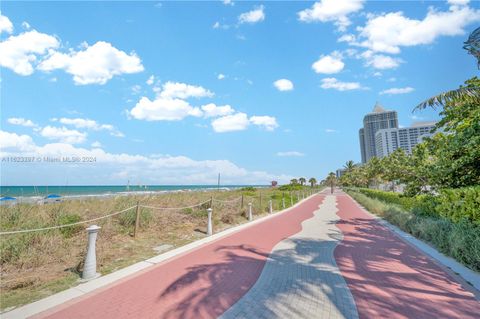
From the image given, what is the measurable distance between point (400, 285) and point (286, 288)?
2163 millimetres

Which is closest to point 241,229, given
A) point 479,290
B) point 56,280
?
point 56,280

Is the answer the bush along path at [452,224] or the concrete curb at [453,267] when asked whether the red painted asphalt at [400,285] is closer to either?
the concrete curb at [453,267]

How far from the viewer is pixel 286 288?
15.3ft

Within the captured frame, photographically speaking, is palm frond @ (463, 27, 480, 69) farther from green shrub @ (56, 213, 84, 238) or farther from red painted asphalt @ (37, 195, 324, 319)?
green shrub @ (56, 213, 84, 238)

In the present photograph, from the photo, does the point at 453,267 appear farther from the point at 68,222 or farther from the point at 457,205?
the point at 68,222

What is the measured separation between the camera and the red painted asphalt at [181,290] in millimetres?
3887

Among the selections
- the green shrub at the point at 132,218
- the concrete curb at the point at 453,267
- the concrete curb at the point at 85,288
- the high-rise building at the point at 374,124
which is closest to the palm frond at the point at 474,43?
the concrete curb at the point at 453,267

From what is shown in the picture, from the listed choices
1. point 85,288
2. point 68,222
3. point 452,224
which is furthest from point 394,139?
point 85,288

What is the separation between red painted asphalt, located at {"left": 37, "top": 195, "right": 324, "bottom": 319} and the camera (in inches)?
153

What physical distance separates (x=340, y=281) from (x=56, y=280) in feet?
18.6

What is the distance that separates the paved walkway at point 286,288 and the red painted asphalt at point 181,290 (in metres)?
0.02

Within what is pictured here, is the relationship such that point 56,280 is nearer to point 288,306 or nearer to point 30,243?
point 30,243

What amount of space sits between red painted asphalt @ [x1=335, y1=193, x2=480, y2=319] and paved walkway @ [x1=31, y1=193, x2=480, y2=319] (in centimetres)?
1

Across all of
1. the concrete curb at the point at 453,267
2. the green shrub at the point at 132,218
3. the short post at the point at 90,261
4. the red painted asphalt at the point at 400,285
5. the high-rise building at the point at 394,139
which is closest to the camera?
the red painted asphalt at the point at 400,285
